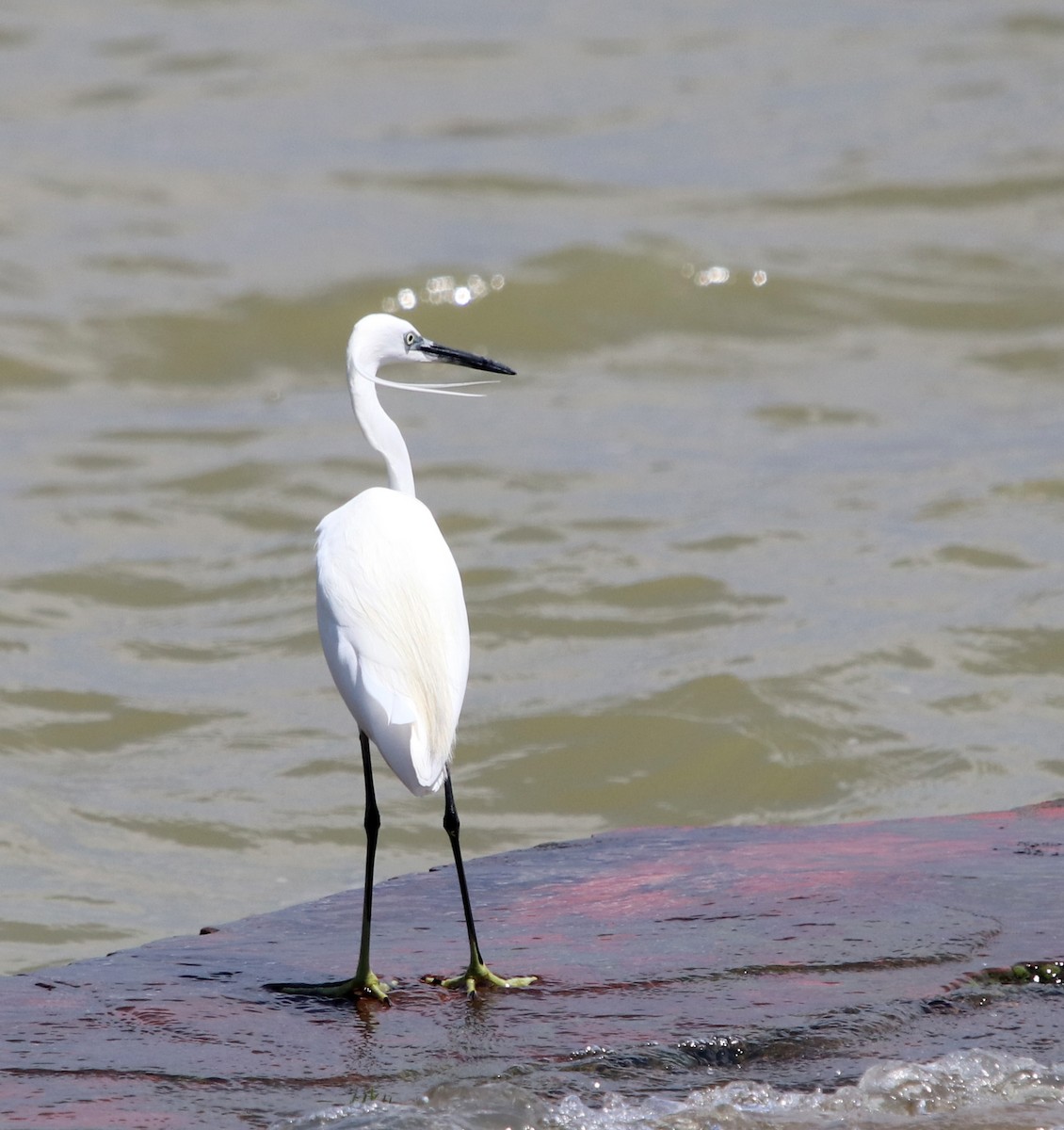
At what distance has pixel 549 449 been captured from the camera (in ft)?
41.2

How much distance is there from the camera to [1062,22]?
2122cm

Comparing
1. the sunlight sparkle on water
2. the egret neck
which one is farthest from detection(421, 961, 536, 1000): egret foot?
the sunlight sparkle on water

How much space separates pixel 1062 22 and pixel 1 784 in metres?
17.0

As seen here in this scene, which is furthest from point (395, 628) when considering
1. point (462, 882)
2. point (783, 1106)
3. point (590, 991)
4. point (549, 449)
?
point (549, 449)

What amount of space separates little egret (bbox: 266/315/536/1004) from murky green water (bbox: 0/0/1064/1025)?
344 cm

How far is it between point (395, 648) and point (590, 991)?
80 centimetres

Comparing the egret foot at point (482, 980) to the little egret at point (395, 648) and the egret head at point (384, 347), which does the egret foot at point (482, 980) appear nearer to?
the little egret at point (395, 648)

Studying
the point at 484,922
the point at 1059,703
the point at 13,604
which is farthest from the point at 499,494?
the point at 484,922

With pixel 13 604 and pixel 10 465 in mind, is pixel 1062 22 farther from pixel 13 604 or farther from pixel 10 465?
pixel 13 604

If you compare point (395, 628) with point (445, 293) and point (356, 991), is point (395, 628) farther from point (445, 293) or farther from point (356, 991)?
point (445, 293)

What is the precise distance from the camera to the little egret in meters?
3.66

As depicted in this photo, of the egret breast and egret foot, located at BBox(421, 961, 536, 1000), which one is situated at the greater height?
the egret breast

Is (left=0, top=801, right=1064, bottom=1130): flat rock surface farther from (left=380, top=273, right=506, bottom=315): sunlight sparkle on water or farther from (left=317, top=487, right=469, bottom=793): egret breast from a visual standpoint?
(left=380, top=273, right=506, bottom=315): sunlight sparkle on water

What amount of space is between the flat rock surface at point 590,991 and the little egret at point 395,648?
19 cm
